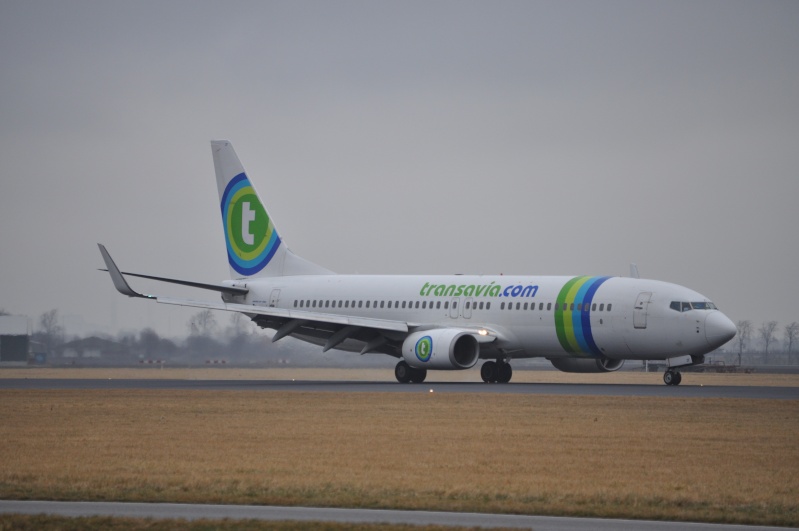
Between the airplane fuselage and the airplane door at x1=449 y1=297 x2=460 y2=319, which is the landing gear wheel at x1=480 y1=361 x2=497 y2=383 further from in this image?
the airplane door at x1=449 y1=297 x2=460 y2=319

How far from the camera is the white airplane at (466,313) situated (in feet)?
157

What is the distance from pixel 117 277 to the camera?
49.8 meters

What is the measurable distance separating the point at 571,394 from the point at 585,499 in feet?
78.2

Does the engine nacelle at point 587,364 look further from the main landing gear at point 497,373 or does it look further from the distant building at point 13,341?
the distant building at point 13,341

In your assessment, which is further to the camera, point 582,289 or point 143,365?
point 143,365

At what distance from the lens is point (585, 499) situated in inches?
755

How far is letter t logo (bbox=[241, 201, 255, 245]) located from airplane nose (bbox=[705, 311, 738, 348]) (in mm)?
24007

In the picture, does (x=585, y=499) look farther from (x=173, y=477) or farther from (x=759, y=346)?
(x=759, y=346)

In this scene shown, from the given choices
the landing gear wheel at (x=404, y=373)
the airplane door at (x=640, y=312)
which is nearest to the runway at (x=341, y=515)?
the airplane door at (x=640, y=312)

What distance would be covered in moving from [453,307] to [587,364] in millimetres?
6060

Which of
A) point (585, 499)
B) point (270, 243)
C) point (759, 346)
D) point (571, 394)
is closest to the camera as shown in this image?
point (585, 499)

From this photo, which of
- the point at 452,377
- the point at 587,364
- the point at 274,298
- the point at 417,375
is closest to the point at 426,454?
the point at 417,375

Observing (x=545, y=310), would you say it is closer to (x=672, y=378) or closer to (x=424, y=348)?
(x=424, y=348)

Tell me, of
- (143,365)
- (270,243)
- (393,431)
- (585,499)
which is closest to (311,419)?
(393,431)
